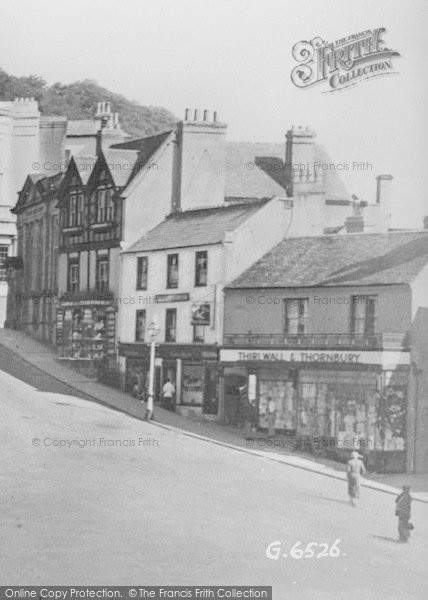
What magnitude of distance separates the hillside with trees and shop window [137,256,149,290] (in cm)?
190

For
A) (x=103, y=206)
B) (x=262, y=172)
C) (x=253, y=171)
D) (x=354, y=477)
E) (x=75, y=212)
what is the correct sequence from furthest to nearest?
(x=262, y=172) < (x=253, y=171) < (x=75, y=212) < (x=103, y=206) < (x=354, y=477)

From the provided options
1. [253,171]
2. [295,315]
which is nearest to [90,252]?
[253,171]

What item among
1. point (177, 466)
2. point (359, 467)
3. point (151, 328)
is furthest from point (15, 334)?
point (359, 467)

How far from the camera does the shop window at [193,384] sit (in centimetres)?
1645

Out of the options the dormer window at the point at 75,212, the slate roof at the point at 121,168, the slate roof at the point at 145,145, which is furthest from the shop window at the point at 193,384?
the slate roof at the point at 145,145

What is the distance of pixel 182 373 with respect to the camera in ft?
54.0

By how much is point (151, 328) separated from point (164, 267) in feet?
3.16

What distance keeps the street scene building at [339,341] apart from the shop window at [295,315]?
15 millimetres

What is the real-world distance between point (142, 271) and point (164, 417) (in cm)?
223

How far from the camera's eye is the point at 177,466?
51.8 feet

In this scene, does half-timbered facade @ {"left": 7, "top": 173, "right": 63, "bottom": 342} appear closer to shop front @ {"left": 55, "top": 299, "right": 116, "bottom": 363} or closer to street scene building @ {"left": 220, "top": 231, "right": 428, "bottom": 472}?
shop front @ {"left": 55, "top": 299, "right": 116, "bottom": 363}

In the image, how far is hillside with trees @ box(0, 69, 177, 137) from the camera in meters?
16.4
